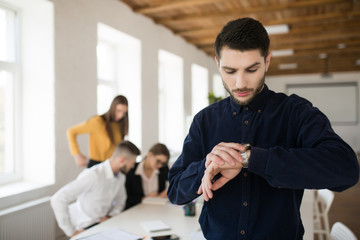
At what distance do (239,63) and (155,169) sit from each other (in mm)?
2844

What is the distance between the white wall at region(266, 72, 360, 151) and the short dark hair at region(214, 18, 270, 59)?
42.1 ft

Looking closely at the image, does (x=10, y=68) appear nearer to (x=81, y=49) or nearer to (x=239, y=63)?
(x=81, y=49)

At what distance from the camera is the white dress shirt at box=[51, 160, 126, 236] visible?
2668mm

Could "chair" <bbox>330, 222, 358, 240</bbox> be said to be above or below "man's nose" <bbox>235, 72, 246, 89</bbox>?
below

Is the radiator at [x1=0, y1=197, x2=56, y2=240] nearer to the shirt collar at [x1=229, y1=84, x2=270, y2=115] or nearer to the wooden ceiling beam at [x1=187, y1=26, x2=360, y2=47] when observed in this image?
the shirt collar at [x1=229, y1=84, x2=270, y2=115]

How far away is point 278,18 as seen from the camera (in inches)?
241

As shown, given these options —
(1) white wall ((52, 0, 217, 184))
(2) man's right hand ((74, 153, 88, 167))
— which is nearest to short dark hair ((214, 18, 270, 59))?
(2) man's right hand ((74, 153, 88, 167))

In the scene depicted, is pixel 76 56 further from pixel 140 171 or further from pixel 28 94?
pixel 140 171

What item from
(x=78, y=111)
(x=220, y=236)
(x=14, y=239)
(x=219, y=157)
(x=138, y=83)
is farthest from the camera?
(x=138, y=83)

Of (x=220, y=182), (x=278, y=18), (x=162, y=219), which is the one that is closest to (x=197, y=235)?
(x=162, y=219)

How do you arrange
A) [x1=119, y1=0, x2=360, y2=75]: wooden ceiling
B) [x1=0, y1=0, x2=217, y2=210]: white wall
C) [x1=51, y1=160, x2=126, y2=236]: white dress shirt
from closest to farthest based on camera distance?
1. [x1=51, y1=160, x2=126, y2=236]: white dress shirt
2. [x1=0, y1=0, x2=217, y2=210]: white wall
3. [x1=119, y1=0, x2=360, y2=75]: wooden ceiling

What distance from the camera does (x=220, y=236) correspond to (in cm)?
99

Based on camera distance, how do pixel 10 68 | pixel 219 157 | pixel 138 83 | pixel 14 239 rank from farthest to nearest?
pixel 138 83
pixel 10 68
pixel 14 239
pixel 219 157

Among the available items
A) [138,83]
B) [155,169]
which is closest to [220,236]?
[155,169]
